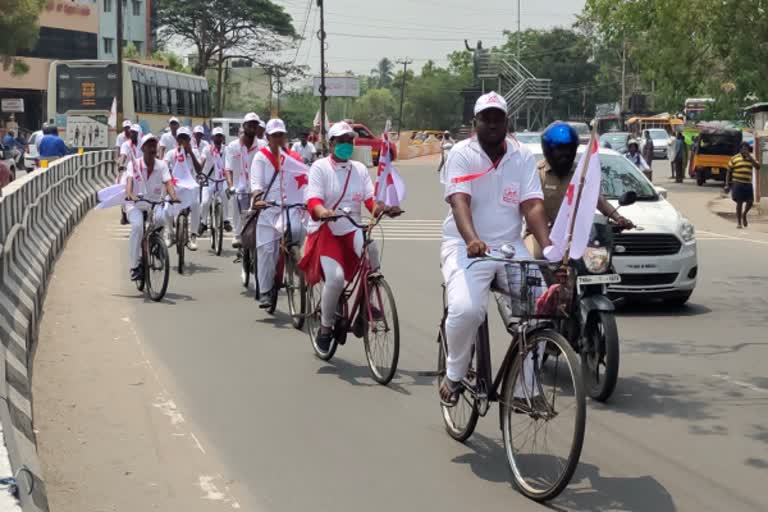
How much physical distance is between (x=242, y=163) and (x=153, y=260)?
2.03 metres

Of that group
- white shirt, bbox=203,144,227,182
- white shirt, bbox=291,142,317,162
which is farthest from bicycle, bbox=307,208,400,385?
white shirt, bbox=291,142,317,162

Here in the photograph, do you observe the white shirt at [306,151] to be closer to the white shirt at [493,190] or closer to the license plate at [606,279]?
the license plate at [606,279]

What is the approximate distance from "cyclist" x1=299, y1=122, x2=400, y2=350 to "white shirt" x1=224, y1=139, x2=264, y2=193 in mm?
4931

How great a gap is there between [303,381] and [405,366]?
0.94 m

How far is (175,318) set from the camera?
1198 cm

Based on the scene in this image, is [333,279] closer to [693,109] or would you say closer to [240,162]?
[240,162]

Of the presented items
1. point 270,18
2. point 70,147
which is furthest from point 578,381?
point 270,18

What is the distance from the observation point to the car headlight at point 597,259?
8891mm

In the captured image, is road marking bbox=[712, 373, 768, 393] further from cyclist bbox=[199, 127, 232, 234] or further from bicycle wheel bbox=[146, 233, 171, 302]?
cyclist bbox=[199, 127, 232, 234]

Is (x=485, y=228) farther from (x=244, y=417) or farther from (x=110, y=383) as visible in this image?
(x=110, y=383)

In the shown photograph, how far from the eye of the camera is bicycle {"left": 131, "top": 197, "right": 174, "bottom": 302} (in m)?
13.1

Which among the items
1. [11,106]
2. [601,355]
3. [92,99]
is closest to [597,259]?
[601,355]

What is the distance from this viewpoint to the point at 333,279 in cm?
915

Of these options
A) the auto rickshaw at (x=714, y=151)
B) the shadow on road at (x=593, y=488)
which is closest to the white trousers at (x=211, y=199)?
the shadow on road at (x=593, y=488)
